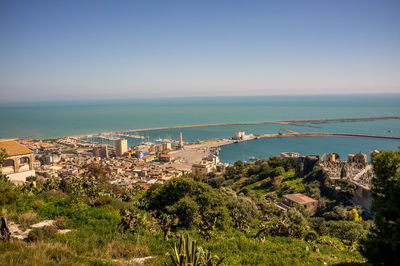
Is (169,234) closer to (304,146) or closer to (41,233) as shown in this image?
(41,233)

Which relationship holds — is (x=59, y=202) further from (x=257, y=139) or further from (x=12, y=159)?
(x=257, y=139)

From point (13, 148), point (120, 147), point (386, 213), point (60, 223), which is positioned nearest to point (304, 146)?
point (120, 147)

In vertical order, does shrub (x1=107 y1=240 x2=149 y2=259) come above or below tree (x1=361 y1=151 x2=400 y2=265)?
below

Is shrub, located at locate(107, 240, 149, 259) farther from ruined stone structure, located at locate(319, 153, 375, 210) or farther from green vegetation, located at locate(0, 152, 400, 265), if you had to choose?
ruined stone structure, located at locate(319, 153, 375, 210)

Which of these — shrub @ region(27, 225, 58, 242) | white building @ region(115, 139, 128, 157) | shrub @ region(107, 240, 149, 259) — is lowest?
white building @ region(115, 139, 128, 157)

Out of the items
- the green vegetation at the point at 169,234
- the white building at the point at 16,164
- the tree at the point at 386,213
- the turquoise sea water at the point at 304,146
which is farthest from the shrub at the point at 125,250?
the turquoise sea water at the point at 304,146

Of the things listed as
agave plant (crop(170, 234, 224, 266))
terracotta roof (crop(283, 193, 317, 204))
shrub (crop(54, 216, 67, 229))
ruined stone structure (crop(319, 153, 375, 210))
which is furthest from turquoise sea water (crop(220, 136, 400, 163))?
agave plant (crop(170, 234, 224, 266))

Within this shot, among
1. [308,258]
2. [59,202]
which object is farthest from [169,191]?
[308,258]
